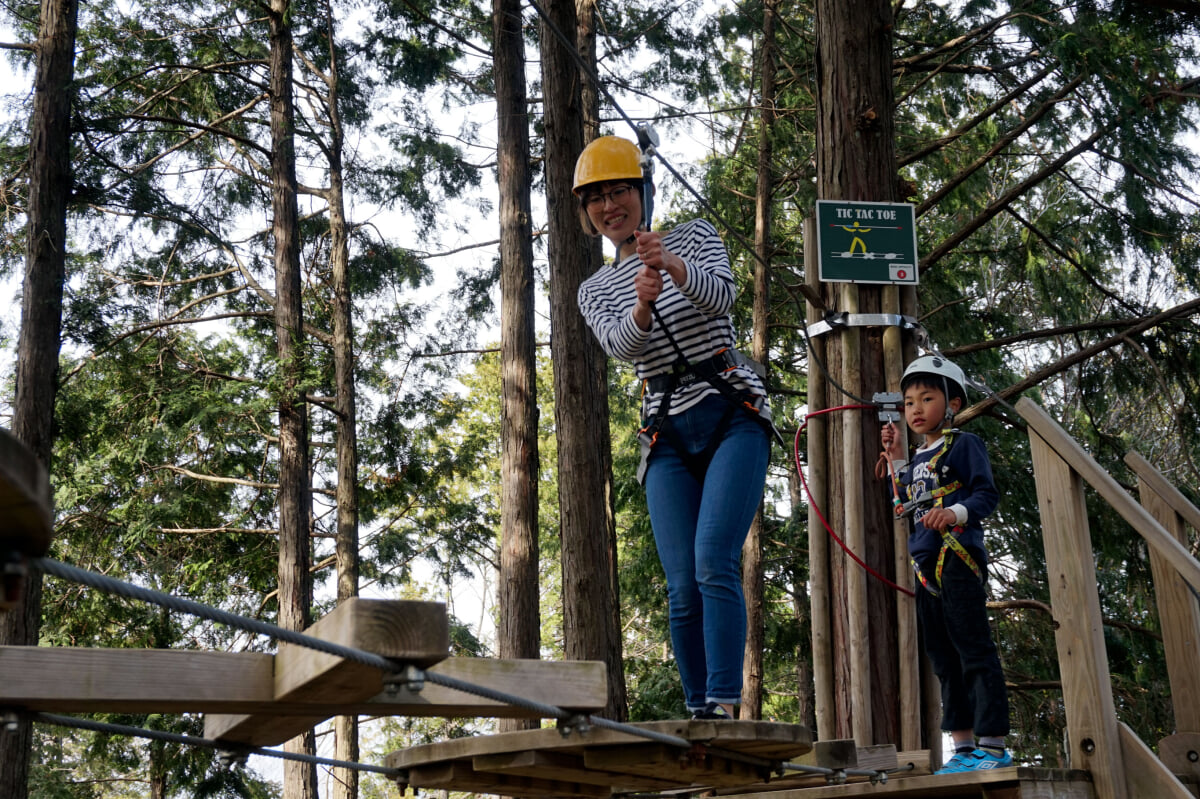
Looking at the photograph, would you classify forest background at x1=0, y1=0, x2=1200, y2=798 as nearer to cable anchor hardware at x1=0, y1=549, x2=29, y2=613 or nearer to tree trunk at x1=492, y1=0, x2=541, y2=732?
tree trunk at x1=492, y1=0, x2=541, y2=732

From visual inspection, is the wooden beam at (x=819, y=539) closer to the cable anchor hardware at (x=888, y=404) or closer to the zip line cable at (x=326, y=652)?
the cable anchor hardware at (x=888, y=404)

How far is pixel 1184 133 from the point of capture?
10906mm

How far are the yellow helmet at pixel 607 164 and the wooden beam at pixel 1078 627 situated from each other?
173 centimetres

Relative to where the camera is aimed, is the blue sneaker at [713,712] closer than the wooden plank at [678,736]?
No

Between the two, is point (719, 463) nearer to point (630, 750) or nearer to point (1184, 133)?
point (630, 750)

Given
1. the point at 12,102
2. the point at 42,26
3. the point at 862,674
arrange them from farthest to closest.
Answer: the point at 12,102
the point at 42,26
the point at 862,674

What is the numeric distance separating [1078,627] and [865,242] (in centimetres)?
243

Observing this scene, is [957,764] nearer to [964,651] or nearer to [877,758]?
[877,758]

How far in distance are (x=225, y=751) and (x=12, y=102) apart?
1207 centimetres

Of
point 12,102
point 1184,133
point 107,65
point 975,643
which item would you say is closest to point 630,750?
point 975,643

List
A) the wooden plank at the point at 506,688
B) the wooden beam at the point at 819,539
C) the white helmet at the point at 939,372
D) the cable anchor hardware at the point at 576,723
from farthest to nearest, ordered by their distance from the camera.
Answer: the wooden beam at the point at 819,539
the white helmet at the point at 939,372
the cable anchor hardware at the point at 576,723
the wooden plank at the point at 506,688

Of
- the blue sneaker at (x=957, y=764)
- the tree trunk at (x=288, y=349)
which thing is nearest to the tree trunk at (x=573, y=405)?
the blue sneaker at (x=957, y=764)

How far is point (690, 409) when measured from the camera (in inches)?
161

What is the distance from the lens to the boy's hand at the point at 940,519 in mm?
4453
